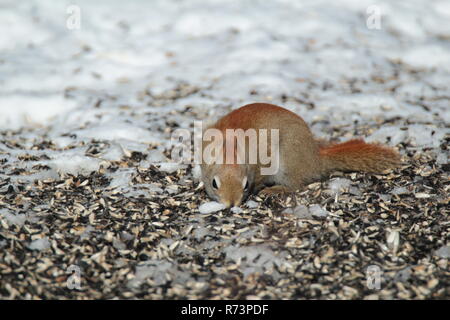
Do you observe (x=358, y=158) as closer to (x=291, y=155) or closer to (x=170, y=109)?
(x=291, y=155)

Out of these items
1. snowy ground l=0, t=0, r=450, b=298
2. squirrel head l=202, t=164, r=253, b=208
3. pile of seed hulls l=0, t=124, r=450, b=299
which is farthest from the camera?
squirrel head l=202, t=164, r=253, b=208

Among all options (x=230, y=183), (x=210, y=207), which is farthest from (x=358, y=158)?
(x=210, y=207)

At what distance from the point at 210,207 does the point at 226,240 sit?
0.44 metres

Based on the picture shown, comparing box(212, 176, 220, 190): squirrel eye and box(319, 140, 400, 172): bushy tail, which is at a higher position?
box(319, 140, 400, 172): bushy tail

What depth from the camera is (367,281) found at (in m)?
3.42

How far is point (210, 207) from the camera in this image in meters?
4.21

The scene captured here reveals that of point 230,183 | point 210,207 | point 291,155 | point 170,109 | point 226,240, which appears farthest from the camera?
point 170,109

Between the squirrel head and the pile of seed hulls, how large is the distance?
0.48ft

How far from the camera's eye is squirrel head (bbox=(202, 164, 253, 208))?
4051 mm

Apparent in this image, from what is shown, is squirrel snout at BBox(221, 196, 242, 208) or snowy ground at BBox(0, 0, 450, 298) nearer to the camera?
snowy ground at BBox(0, 0, 450, 298)

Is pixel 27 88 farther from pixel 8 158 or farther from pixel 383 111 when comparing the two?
pixel 383 111

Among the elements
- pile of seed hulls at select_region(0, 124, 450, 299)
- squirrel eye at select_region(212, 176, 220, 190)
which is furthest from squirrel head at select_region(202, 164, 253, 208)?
pile of seed hulls at select_region(0, 124, 450, 299)

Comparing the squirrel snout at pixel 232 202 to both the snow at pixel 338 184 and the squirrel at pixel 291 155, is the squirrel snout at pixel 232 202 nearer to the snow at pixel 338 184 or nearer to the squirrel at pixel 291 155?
the squirrel at pixel 291 155

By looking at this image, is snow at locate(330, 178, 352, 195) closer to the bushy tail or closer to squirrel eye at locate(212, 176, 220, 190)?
the bushy tail
